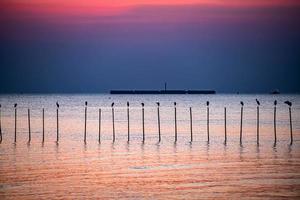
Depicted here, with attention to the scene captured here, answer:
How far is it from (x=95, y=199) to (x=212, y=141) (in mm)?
33677

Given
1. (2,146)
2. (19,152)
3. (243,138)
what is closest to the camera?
(19,152)

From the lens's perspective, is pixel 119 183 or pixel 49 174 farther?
pixel 49 174

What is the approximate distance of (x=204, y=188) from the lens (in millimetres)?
35500

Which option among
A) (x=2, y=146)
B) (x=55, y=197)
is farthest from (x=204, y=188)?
(x=2, y=146)

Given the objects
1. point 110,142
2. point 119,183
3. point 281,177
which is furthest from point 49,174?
point 110,142

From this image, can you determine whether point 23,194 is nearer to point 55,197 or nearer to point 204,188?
point 55,197

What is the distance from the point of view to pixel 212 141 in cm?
6531

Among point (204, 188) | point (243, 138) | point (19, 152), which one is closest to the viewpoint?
point (204, 188)

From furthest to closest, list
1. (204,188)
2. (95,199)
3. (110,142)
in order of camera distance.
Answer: (110,142), (204,188), (95,199)

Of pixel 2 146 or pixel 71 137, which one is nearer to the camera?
pixel 2 146

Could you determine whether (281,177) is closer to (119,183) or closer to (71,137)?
(119,183)

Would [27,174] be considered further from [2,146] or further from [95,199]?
[2,146]

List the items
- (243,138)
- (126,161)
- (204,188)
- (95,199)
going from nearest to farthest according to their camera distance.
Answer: (95,199) → (204,188) → (126,161) → (243,138)

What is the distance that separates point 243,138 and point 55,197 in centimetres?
3889
